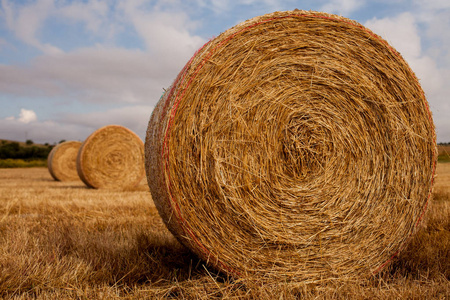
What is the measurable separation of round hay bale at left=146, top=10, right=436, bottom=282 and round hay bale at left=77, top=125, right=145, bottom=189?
7.33 m

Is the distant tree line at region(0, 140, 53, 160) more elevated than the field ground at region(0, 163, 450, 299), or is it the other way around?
the distant tree line at region(0, 140, 53, 160)

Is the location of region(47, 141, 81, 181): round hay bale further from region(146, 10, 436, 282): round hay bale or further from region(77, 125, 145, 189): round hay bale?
region(146, 10, 436, 282): round hay bale

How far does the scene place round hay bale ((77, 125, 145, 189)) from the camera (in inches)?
410

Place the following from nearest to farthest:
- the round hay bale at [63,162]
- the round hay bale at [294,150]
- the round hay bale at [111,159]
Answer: the round hay bale at [294,150] → the round hay bale at [111,159] → the round hay bale at [63,162]

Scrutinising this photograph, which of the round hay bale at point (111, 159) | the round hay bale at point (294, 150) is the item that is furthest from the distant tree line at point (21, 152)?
the round hay bale at point (294, 150)

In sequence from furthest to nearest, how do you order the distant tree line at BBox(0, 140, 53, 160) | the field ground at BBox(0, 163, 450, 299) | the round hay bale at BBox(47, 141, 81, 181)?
the distant tree line at BBox(0, 140, 53, 160) → the round hay bale at BBox(47, 141, 81, 181) → the field ground at BBox(0, 163, 450, 299)

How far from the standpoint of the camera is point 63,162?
14711mm

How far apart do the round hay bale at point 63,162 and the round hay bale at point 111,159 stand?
14.2 feet

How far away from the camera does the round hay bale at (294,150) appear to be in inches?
117

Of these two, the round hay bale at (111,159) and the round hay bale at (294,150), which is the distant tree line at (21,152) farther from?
the round hay bale at (294,150)

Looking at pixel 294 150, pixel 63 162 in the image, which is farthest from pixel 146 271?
pixel 63 162

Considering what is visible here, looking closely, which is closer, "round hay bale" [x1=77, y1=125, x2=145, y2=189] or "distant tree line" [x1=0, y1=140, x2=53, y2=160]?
"round hay bale" [x1=77, y1=125, x2=145, y2=189]

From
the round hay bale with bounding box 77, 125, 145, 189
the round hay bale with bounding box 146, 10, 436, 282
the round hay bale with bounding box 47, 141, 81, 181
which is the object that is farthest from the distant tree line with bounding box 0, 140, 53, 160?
the round hay bale with bounding box 146, 10, 436, 282

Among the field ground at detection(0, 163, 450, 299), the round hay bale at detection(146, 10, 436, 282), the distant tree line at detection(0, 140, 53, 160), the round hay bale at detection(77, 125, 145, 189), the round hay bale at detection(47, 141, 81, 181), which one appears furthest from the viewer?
the distant tree line at detection(0, 140, 53, 160)
